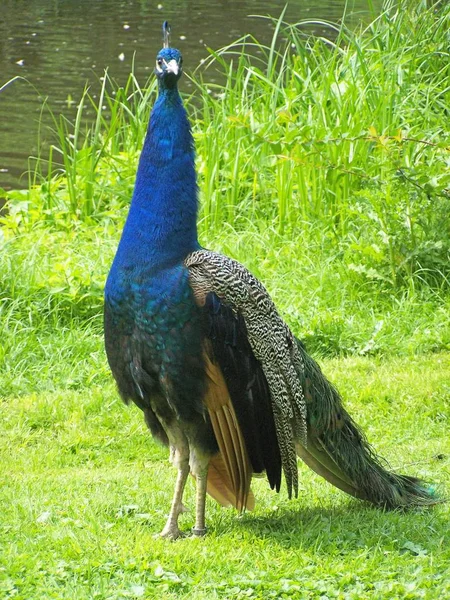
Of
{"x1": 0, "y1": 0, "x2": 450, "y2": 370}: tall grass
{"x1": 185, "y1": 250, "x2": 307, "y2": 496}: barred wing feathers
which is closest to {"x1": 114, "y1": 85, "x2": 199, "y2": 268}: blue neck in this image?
{"x1": 185, "y1": 250, "x2": 307, "y2": 496}: barred wing feathers

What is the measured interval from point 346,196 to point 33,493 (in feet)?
12.9

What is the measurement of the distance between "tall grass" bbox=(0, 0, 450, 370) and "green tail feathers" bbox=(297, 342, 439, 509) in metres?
1.73

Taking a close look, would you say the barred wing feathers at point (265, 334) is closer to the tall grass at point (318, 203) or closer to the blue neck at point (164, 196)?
the blue neck at point (164, 196)

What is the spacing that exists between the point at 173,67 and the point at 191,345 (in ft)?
3.87

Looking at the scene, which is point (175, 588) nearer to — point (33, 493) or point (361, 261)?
point (33, 493)

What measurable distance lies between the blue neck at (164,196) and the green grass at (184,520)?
3.57 ft

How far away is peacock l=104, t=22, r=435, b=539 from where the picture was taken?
385cm

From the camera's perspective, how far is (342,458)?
4.31m

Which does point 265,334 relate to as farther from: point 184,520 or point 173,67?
point 173,67

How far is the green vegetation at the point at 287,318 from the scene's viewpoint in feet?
12.2

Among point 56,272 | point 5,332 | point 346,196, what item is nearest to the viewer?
point 5,332

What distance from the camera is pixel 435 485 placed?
4520 mm

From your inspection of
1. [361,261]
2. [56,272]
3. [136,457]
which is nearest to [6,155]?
[56,272]

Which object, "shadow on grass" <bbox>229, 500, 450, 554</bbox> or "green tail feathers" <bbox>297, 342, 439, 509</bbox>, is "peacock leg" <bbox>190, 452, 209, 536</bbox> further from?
"green tail feathers" <bbox>297, 342, 439, 509</bbox>
